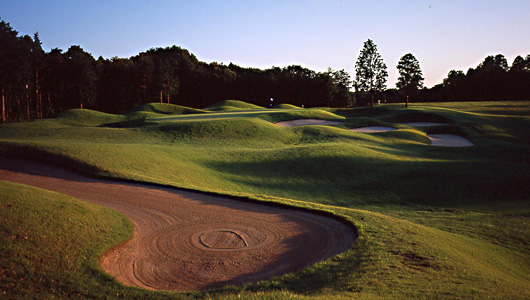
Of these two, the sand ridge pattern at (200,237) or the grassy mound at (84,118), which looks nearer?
the sand ridge pattern at (200,237)

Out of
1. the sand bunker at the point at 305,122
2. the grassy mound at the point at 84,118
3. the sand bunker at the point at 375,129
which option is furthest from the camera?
the grassy mound at the point at 84,118

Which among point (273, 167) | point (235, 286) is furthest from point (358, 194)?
point (235, 286)

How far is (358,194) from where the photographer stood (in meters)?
19.5

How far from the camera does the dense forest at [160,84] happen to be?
68.6 meters

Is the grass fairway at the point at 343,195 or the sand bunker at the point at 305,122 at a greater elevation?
the sand bunker at the point at 305,122

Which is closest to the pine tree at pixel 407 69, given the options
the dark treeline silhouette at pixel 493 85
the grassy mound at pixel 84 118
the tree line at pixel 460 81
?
the tree line at pixel 460 81

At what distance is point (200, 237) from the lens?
33.7 ft

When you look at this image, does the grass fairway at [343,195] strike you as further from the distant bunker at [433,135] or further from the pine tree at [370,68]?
the pine tree at [370,68]

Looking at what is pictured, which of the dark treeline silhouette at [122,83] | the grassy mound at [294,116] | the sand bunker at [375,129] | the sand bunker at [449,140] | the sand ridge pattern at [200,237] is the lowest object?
the sand ridge pattern at [200,237]

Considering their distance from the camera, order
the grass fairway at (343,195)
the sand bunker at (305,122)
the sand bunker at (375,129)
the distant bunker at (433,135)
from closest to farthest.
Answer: the grass fairway at (343,195) → the distant bunker at (433,135) → the sand bunker at (375,129) → the sand bunker at (305,122)

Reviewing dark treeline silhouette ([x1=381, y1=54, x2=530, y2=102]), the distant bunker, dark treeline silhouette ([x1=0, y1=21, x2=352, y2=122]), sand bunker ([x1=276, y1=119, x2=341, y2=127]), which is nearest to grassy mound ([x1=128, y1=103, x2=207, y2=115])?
dark treeline silhouette ([x1=0, y1=21, x2=352, y2=122])

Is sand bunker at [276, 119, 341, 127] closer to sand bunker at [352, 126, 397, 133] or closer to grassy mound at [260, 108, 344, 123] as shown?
grassy mound at [260, 108, 344, 123]

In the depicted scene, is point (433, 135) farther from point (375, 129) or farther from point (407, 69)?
point (407, 69)

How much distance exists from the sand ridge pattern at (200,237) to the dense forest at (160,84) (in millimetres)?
52629
